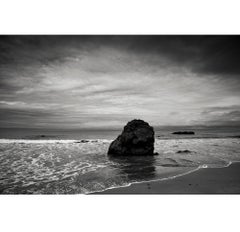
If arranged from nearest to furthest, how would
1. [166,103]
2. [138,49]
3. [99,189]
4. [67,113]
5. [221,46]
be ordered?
1. [99,189]
2. [221,46]
3. [138,49]
4. [166,103]
5. [67,113]

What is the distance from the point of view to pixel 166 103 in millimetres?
12117

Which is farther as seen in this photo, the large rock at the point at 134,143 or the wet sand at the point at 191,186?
the large rock at the point at 134,143

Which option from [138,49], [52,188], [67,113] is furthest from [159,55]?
[67,113]

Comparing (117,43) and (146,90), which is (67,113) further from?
(117,43)

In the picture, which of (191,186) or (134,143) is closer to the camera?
(191,186)

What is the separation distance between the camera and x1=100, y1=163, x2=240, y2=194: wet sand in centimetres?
453

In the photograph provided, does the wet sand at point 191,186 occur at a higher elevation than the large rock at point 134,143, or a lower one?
lower

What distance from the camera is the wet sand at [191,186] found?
453 centimetres

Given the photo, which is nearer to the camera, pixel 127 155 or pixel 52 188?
pixel 52 188

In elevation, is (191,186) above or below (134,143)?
below

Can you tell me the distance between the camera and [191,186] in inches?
→ 189

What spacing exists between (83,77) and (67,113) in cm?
793

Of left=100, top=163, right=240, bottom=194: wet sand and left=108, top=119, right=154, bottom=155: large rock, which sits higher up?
left=108, top=119, right=154, bottom=155: large rock

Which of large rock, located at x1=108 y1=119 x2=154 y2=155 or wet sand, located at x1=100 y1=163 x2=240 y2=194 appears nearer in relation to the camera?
wet sand, located at x1=100 y1=163 x2=240 y2=194
